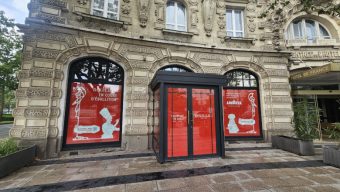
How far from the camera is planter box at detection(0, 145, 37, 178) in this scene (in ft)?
13.9

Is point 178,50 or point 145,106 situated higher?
point 178,50

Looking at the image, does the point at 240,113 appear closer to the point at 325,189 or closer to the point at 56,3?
the point at 325,189

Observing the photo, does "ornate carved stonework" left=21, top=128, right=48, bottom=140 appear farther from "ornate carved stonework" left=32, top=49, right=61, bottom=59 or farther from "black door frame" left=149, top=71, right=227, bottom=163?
"black door frame" left=149, top=71, right=227, bottom=163

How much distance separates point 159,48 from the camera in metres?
7.78

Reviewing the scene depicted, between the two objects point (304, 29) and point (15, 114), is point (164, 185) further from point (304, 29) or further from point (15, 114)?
point (304, 29)

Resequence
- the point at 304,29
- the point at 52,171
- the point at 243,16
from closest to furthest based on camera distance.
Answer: the point at 52,171, the point at 243,16, the point at 304,29

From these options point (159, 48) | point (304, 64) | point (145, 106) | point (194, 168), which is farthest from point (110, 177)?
point (304, 64)

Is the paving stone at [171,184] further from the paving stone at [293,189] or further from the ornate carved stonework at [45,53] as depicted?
the ornate carved stonework at [45,53]

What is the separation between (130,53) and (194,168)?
545cm

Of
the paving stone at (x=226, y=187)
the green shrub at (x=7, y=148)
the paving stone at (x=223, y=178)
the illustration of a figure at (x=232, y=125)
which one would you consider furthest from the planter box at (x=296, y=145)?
the green shrub at (x=7, y=148)

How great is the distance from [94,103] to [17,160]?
2.92m

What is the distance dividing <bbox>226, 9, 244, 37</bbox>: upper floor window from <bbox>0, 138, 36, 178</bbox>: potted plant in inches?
401

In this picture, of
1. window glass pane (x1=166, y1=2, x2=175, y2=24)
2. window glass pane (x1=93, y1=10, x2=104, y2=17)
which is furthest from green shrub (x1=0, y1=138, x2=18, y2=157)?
window glass pane (x1=166, y1=2, x2=175, y2=24)

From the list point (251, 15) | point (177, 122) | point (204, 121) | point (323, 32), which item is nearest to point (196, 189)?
point (177, 122)
